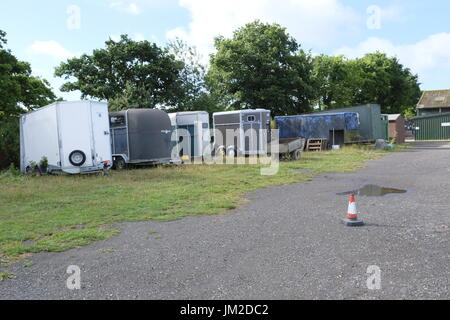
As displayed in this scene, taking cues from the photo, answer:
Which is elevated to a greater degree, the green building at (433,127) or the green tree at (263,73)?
the green tree at (263,73)

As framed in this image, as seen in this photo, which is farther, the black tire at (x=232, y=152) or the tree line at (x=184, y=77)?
the tree line at (x=184, y=77)

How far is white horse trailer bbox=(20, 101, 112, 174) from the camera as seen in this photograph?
14445 mm

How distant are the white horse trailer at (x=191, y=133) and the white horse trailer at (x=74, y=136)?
6.19 metres

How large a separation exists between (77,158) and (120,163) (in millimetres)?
3647

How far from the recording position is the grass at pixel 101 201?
646 centimetres

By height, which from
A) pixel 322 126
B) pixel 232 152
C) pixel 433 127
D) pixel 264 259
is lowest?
pixel 264 259

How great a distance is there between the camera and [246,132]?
22969mm

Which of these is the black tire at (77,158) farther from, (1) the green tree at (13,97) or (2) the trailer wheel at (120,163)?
(1) the green tree at (13,97)

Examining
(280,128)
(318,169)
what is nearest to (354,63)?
(280,128)

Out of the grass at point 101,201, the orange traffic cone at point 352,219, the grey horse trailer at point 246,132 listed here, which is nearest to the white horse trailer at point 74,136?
the grass at point 101,201

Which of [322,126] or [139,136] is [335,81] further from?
[139,136]

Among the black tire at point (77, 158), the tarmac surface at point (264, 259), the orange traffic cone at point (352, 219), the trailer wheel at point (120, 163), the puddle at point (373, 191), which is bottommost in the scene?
the tarmac surface at point (264, 259)

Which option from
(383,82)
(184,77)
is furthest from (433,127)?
(184,77)
